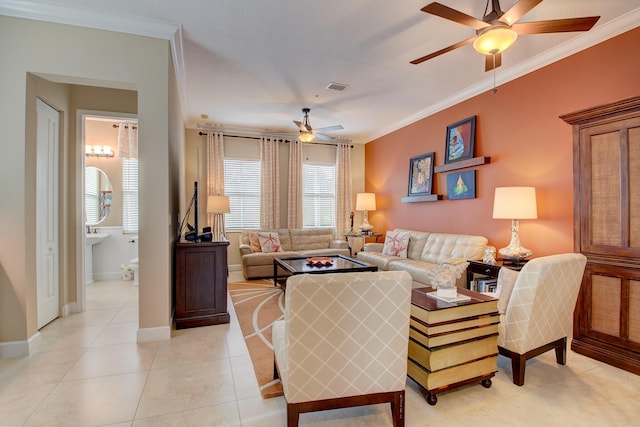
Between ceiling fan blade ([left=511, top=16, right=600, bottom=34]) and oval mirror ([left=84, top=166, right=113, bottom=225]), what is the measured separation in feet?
21.2

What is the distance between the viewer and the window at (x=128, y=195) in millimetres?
5793

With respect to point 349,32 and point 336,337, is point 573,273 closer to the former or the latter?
point 336,337

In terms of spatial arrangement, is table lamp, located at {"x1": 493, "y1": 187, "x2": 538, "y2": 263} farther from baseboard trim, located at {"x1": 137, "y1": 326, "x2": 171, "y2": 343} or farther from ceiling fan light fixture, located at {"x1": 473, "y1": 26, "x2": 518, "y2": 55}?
baseboard trim, located at {"x1": 137, "y1": 326, "x2": 171, "y2": 343}

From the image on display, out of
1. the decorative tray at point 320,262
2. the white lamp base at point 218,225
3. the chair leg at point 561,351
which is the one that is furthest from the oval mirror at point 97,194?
the chair leg at point 561,351

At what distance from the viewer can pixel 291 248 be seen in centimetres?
645

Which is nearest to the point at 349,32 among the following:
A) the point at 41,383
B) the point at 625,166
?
the point at 625,166

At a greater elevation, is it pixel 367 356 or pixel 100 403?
pixel 367 356

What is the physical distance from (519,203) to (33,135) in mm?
4678

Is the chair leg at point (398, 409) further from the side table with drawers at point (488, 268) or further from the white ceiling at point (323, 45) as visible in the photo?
the white ceiling at point (323, 45)

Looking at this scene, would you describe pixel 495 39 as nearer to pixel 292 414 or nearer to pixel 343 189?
pixel 292 414

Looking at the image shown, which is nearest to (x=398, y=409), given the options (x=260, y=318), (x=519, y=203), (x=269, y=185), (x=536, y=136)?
(x=260, y=318)

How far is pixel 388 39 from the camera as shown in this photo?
3.14 metres

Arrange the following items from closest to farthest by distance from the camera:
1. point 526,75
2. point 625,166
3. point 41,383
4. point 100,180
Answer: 1. point 41,383
2. point 625,166
3. point 526,75
4. point 100,180

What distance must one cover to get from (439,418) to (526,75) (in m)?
3.81
